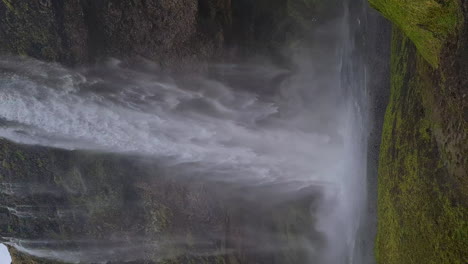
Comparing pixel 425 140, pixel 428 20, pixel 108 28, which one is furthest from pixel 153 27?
pixel 425 140

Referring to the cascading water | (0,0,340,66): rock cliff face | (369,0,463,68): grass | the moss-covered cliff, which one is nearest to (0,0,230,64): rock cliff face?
(0,0,340,66): rock cliff face

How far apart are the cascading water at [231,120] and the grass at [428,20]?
2790mm

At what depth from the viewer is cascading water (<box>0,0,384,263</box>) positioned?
30.4 ft

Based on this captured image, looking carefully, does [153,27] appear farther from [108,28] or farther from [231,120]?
[231,120]

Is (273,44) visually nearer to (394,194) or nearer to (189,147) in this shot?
(189,147)

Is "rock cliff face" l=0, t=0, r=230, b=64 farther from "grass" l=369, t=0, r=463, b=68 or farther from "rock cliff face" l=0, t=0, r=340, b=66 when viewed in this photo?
"grass" l=369, t=0, r=463, b=68

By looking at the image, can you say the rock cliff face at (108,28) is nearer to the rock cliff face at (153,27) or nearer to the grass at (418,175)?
the rock cliff face at (153,27)

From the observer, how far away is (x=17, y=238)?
10.3 m

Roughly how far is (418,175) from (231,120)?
5613 mm

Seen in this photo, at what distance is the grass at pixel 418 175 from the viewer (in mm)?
5234

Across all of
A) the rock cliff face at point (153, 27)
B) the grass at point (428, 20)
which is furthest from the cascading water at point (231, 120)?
the grass at point (428, 20)

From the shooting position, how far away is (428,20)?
5.33 m

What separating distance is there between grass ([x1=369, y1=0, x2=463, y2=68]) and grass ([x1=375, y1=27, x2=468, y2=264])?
191mm

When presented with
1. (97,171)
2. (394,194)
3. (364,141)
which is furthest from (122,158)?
(394,194)
